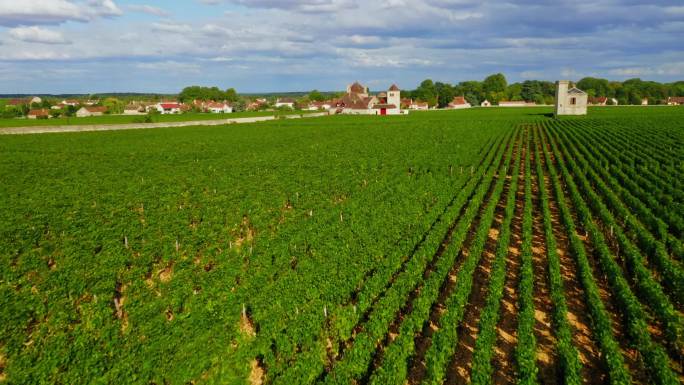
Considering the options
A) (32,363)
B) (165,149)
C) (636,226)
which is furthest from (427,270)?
(165,149)

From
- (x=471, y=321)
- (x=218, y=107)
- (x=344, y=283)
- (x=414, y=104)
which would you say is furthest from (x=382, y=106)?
(x=471, y=321)

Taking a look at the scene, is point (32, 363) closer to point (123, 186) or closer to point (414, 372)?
point (414, 372)

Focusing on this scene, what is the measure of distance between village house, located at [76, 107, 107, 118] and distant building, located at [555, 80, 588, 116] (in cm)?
13096

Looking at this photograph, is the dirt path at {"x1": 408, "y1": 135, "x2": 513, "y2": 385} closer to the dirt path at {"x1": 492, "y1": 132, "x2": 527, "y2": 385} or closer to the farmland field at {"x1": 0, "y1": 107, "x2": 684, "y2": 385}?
the farmland field at {"x1": 0, "y1": 107, "x2": 684, "y2": 385}

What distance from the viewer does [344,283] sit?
1066 cm

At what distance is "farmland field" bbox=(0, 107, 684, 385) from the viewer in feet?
25.3

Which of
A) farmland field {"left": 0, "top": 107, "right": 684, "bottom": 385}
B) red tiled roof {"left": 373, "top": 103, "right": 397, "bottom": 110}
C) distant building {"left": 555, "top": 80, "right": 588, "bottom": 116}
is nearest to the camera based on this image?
farmland field {"left": 0, "top": 107, "right": 684, "bottom": 385}

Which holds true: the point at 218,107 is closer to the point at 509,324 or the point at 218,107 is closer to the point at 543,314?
the point at 543,314

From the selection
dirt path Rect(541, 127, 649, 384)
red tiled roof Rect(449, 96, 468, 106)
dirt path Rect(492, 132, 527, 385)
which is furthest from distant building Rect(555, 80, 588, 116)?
dirt path Rect(492, 132, 527, 385)

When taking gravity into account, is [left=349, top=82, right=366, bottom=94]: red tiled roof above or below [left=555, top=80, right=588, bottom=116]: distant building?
above

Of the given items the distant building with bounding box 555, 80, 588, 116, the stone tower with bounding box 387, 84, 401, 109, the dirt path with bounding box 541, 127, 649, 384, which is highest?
the stone tower with bounding box 387, 84, 401, 109

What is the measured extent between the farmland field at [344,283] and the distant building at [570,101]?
7825cm

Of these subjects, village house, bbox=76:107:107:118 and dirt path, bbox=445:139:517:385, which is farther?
village house, bbox=76:107:107:118

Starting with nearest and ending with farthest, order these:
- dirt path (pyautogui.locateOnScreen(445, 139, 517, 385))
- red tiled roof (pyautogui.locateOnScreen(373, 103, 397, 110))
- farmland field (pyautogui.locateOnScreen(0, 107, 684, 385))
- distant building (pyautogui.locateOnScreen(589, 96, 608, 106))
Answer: farmland field (pyautogui.locateOnScreen(0, 107, 684, 385)), dirt path (pyautogui.locateOnScreen(445, 139, 517, 385)), red tiled roof (pyautogui.locateOnScreen(373, 103, 397, 110)), distant building (pyautogui.locateOnScreen(589, 96, 608, 106))
